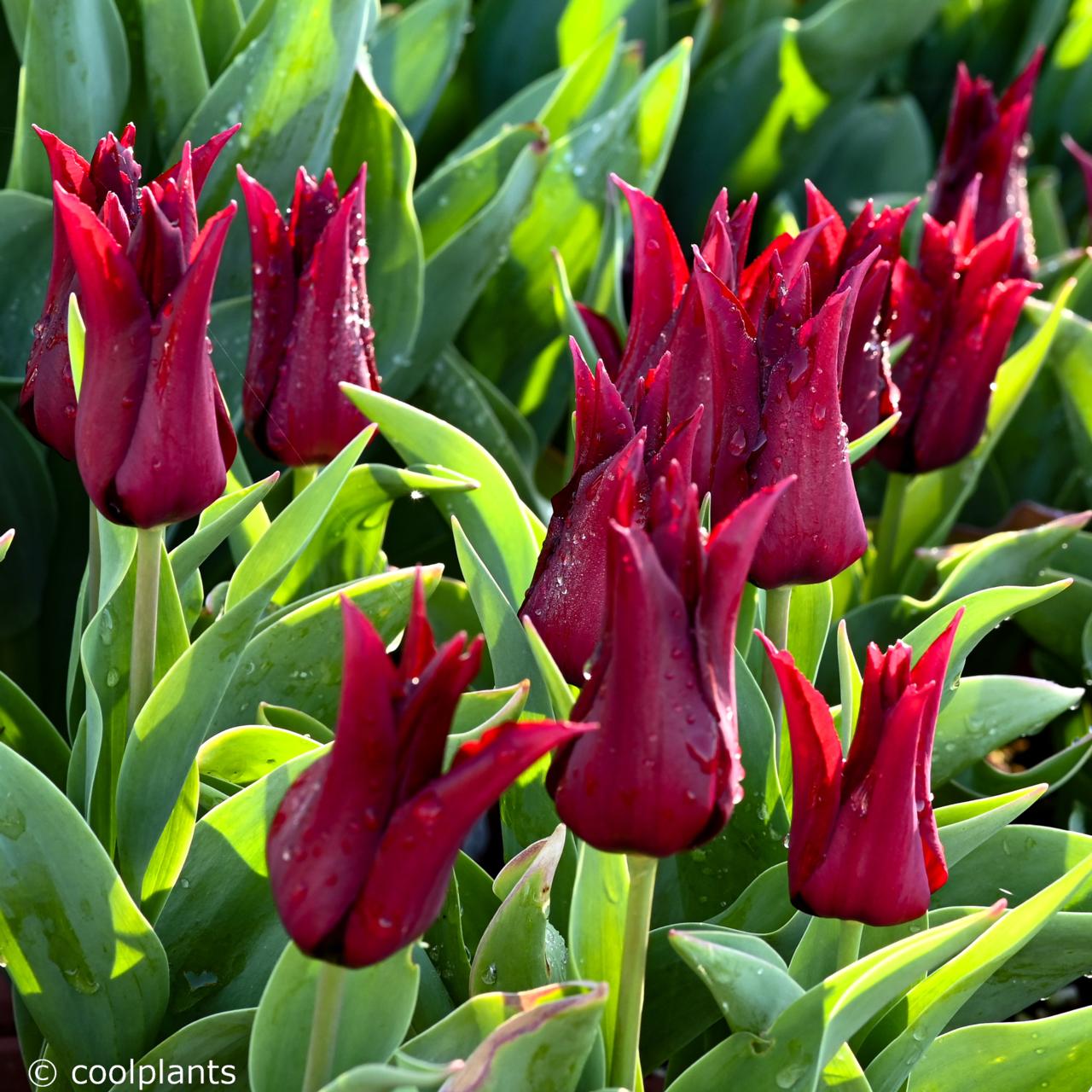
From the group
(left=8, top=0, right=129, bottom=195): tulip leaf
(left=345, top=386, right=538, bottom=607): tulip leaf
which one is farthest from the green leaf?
(left=345, top=386, right=538, bottom=607): tulip leaf

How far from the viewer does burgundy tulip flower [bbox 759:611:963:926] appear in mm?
564

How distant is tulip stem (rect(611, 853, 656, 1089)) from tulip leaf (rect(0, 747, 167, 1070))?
220 mm

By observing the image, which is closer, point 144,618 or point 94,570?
point 144,618

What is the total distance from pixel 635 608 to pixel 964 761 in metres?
0.44

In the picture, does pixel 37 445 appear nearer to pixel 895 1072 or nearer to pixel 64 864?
pixel 64 864

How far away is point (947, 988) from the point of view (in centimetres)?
66

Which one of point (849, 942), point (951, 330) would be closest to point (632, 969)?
point (849, 942)

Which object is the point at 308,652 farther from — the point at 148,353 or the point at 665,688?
the point at 665,688

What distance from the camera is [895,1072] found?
2.24 ft

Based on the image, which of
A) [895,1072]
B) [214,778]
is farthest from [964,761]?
[214,778]

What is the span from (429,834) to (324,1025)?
0.38ft

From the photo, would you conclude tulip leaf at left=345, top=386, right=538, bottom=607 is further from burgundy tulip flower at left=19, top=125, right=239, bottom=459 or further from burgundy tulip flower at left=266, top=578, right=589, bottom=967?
burgundy tulip flower at left=266, top=578, right=589, bottom=967

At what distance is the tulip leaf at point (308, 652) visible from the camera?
80 centimetres

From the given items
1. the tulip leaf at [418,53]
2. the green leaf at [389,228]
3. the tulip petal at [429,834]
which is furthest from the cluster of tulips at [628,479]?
the tulip leaf at [418,53]
